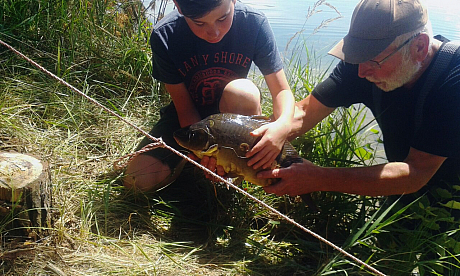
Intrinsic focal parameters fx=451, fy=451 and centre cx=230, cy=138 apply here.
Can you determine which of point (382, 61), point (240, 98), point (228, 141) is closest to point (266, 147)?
point (228, 141)

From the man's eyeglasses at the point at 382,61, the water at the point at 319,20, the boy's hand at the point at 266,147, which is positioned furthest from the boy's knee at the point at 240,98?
the water at the point at 319,20

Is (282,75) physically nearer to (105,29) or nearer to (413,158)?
A: (413,158)

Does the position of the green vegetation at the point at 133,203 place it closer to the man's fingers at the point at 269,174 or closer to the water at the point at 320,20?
the man's fingers at the point at 269,174

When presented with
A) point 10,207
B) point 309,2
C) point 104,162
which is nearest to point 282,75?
point 104,162

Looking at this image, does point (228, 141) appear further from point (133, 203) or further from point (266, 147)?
point (133, 203)

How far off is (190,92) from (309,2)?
222 inches

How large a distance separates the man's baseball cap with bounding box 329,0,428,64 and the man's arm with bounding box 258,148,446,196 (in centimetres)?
58

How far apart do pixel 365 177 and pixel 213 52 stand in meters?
1.30

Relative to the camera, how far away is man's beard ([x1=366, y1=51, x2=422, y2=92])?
2.38 metres

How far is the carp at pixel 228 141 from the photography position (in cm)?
241

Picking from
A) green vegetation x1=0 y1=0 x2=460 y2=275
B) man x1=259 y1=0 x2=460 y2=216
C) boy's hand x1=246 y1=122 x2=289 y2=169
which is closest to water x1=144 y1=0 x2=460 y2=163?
green vegetation x1=0 y1=0 x2=460 y2=275

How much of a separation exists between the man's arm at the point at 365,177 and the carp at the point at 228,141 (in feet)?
0.27

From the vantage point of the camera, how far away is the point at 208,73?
308 cm

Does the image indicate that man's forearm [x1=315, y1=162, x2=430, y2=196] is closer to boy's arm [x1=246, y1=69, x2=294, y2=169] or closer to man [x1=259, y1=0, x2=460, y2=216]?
man [x1=259, y1=0, x2=460, y2=216]
